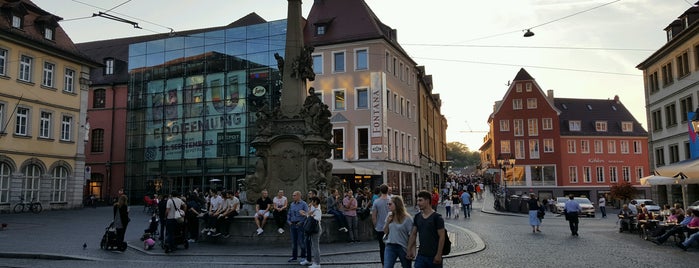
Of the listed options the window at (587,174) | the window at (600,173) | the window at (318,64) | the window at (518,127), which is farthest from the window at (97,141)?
the window at (600,173)

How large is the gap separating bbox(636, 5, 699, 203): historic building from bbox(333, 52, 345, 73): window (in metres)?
22.4

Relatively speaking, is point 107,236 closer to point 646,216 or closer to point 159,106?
point 646,216

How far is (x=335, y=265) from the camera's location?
11633 mm

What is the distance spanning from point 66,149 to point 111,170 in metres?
11.9

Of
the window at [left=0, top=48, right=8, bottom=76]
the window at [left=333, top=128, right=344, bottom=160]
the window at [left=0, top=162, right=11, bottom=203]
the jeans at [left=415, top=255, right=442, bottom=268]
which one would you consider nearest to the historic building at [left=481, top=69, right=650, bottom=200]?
the window at [left=333, top=128, right=344, bottom=160]

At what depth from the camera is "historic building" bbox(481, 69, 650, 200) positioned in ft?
210

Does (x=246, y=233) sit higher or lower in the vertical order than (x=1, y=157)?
lower

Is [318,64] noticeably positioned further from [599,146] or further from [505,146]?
[599,146]

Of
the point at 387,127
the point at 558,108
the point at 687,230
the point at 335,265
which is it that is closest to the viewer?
the point at 335,265

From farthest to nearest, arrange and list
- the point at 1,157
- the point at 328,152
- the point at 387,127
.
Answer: the point at 387,127, the point at 1,157, the point at 328,152

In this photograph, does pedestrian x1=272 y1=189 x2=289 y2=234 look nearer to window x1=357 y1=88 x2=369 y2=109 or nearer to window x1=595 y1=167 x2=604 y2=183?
window x1=357 y1=88 x2=369 y2=109

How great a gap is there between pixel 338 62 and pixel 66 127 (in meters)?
19.3

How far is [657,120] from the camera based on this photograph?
43438 millimetres

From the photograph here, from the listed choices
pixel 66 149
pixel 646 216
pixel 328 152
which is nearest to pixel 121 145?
pixel 66 149
